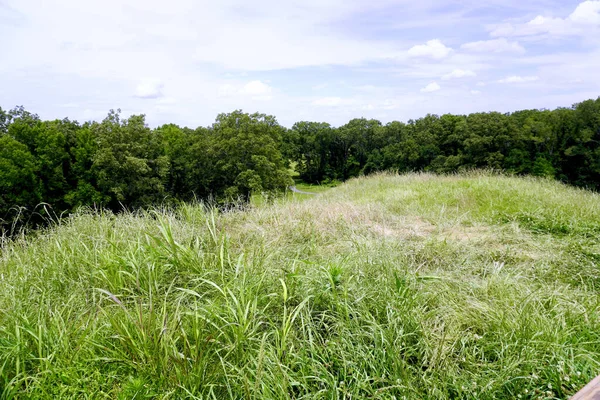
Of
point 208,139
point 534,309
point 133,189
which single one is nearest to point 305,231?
point 534,309

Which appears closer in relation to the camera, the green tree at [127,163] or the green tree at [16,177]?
the green tree at [16,177]

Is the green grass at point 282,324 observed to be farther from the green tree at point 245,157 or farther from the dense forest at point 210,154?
the green tree at point 245,157

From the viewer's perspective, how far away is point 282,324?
2.52m

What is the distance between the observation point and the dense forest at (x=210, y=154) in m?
20.4

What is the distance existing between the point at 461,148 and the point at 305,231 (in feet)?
104

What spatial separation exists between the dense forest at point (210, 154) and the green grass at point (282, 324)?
474 inches

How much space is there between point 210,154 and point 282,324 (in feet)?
77.1

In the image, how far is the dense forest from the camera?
20.4 m

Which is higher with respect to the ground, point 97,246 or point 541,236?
point 97,246

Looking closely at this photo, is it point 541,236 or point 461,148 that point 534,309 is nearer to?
point 541,236

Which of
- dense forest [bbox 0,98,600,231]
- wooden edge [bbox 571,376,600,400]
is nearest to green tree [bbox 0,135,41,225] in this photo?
dense forest [bbox 0,98,600,231]

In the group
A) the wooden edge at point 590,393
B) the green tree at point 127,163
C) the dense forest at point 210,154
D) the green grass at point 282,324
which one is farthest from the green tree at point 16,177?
the wooden edge at point 590,393

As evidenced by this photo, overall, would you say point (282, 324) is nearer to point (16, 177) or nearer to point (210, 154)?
point (16, 177)

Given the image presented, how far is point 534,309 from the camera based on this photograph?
2648 mm
